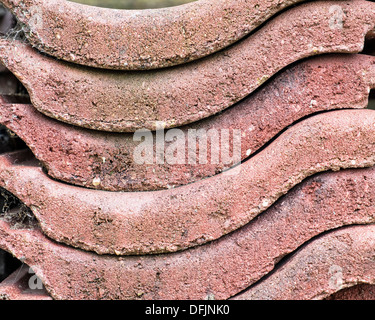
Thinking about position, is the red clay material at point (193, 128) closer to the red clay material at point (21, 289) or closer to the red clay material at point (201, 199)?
the red clay material at point (201, 199)

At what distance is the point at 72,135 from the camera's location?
2.80 ft

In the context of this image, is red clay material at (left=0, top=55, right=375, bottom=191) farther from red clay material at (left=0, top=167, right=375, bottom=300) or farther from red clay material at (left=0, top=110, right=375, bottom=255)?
red clay material at (left=0, top=167, right=375, bottom=300)

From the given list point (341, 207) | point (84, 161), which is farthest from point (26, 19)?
point (341, 207)

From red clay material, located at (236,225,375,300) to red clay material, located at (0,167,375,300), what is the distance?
3 centimetres

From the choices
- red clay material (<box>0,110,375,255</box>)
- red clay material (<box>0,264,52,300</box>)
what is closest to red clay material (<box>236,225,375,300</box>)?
red clay material (<box>0,110,375,255</box>)

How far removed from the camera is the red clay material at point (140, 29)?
Result: 0.80 m

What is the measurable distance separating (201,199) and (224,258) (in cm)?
16

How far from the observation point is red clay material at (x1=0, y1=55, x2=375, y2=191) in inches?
33.2

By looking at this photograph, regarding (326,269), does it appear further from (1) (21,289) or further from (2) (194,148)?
(1) (21,289)

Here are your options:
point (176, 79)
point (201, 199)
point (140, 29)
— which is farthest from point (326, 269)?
point (140, 29)

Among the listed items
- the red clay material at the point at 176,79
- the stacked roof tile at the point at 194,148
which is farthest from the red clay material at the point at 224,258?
the red clay material at the point at 176,79

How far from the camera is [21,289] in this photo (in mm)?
890

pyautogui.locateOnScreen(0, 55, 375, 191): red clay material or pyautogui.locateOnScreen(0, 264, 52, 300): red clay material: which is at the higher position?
pyautogui.locateOnScreen(0, 55, 375, 191): red clay material
